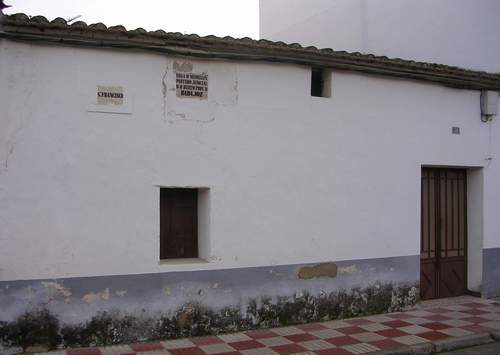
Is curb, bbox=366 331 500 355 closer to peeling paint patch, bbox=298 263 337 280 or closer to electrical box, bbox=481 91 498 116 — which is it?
peeling paint patch, bbox=298 263 337 280

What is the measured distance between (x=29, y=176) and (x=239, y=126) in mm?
2662

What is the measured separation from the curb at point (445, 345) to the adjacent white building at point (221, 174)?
1.39m

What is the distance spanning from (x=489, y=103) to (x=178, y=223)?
5.79 m

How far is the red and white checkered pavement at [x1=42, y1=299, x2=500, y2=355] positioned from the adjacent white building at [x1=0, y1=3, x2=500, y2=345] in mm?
274

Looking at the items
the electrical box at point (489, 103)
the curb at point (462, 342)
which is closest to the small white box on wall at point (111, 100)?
the curb at point (462, 342)

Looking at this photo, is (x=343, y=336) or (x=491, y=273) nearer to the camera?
(x=343, y=336)

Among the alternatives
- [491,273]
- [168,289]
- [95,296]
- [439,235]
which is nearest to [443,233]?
[439,235]

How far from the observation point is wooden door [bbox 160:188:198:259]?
22.2 ft

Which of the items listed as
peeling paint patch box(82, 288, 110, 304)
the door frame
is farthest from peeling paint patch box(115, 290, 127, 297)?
the door frame

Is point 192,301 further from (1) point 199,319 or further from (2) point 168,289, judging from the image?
(2) point 168,289

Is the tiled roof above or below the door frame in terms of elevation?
above

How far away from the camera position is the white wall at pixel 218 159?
579 cm

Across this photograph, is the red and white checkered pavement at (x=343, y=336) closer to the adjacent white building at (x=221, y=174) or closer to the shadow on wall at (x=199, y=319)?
the shadow on wall at (x=199, y=319)

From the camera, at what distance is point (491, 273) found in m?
9.05
